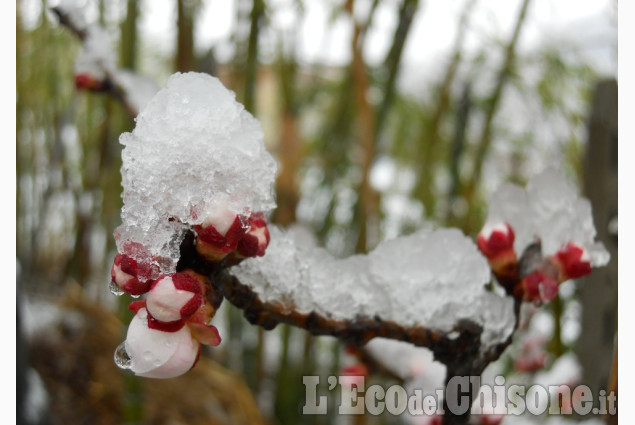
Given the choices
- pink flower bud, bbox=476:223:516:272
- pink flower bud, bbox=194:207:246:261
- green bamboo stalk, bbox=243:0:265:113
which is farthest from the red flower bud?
green bamboo stalk, bbox=243:0:265:113

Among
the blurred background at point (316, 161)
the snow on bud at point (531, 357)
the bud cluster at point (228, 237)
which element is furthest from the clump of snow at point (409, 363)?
the snow on bud at point (531, 357)

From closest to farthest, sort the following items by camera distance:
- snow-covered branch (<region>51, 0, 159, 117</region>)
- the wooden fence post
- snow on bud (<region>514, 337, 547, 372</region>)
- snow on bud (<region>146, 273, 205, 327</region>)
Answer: snow on bud (<region>146, 273, 205, 327</region>) → snow-covered branch (<region>51, 0, 159, 117</region>) → the wooden fence post → snow on bud (<region>514, 337, 547, 372</region>)

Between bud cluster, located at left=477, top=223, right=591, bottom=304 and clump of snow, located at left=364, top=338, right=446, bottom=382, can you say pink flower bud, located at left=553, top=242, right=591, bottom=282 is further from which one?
clump of snow, located at left=364, top=338, right=446, bottom=382

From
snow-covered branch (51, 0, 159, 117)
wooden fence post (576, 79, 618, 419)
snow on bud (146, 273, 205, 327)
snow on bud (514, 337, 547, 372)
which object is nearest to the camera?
snow on bud (146, 273, 205, 327)

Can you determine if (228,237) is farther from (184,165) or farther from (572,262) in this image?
(572,262)

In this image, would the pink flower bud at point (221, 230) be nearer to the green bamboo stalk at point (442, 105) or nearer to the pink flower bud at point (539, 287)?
the pink flower bud at point (539, 287)

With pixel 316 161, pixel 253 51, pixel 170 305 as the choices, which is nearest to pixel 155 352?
pixel 170 305
